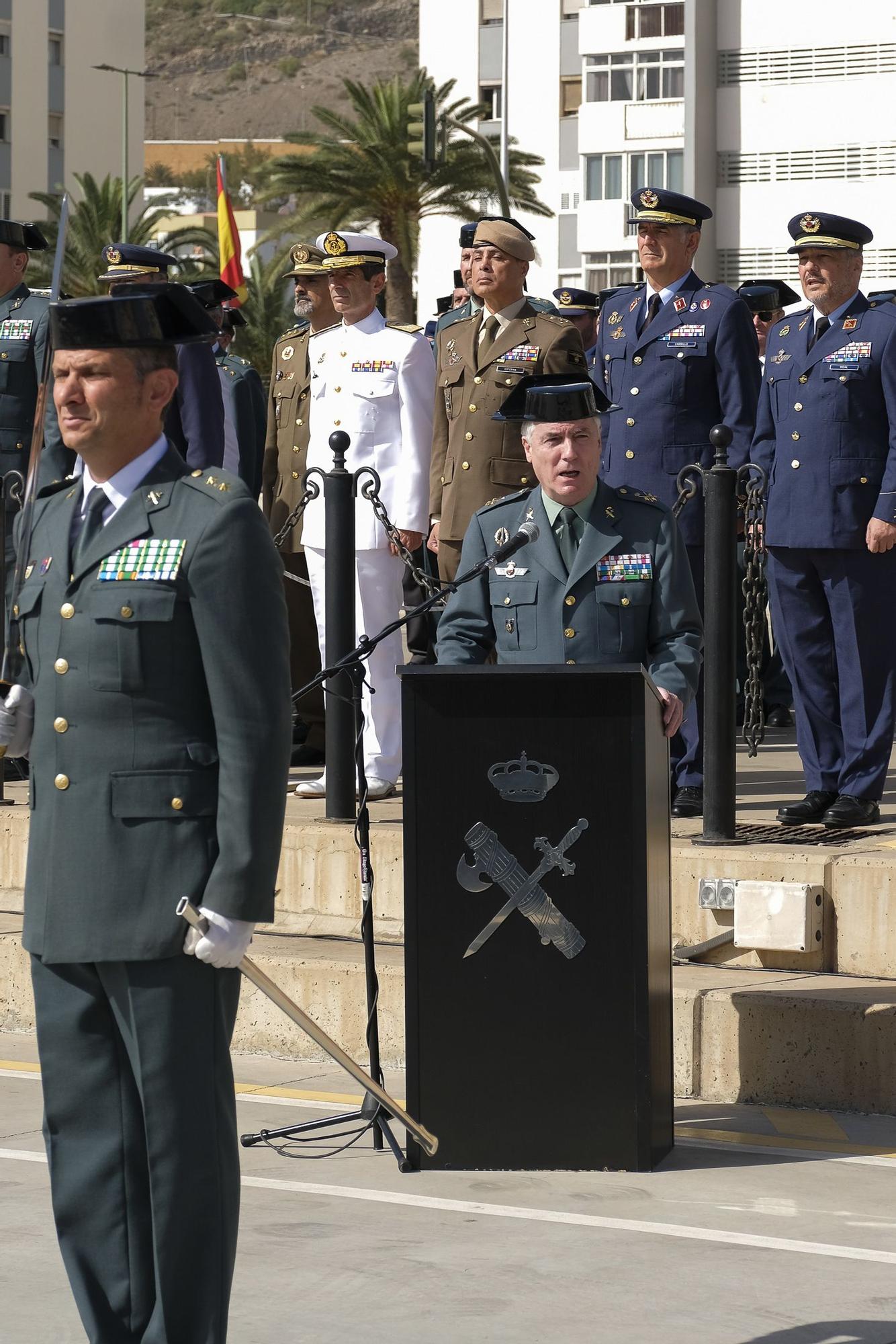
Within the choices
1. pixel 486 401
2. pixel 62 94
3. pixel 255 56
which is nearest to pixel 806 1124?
pixel 486 401

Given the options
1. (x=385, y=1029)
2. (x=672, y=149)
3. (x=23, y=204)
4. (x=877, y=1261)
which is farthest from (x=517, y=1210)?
(x=23, y=204)

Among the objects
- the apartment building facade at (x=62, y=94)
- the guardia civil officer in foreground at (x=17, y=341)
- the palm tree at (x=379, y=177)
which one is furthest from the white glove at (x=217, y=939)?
the apartment building facade at (x=62, y=94)

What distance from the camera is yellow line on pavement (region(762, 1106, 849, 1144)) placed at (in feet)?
19.7

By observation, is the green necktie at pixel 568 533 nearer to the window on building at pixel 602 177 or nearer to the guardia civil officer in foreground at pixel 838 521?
the guardia civil officer in foreground at pixel 838 521

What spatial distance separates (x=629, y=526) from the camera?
6.14m

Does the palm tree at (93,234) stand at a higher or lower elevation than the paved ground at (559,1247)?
higher

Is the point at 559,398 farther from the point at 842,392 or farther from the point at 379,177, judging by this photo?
the point at 379,177

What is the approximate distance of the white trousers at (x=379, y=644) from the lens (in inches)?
347

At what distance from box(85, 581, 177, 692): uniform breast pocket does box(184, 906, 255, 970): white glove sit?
415 millimetres

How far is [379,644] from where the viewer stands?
8.96 metres

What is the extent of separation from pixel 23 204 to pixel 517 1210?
80.5 metres

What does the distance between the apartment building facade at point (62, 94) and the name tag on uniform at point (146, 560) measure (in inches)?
3083

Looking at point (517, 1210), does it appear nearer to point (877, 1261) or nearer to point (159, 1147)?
point (877, 1261)

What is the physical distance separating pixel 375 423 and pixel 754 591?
1.71 metres
